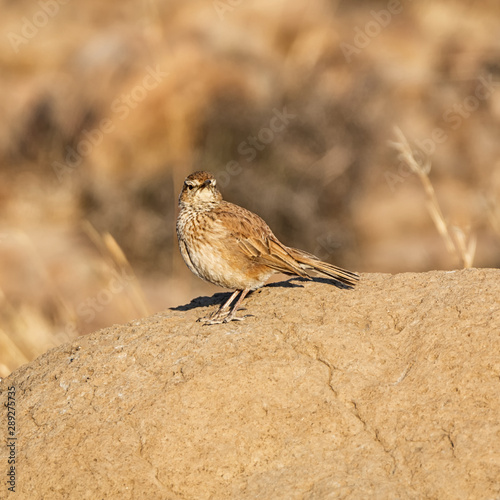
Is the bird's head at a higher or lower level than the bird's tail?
higher

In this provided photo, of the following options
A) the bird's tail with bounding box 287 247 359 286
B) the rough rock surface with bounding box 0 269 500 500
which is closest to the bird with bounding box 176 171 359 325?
the bird's tail with bounding box 287 247 359 286

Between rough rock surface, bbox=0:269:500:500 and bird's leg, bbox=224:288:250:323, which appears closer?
rough rock surface, bbox=0:269:500:500

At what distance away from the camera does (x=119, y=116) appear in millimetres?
14180

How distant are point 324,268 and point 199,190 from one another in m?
1.12

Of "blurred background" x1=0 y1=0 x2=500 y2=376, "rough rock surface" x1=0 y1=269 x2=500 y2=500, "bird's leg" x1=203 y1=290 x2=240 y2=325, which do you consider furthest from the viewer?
"blurred background" x1=0 y1=0 x2=500 y2=376

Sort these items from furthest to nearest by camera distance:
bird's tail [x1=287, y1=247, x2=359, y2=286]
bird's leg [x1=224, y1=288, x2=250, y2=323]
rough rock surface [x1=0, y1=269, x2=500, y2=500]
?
bird's tail [x1=287, y1=247, x2=359, y2=286], bird's leg [x1=224, y1=288, x2=250, y2=323], rough rock surface [x1=0, y1=269, x2=500, y2=500]

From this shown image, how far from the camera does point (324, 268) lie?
5.40 meters

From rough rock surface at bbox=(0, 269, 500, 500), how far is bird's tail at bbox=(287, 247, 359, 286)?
407 millimetres

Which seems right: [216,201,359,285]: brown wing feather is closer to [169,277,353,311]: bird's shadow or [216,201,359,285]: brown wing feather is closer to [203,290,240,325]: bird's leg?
[169,277,353,311]: bird's shadow

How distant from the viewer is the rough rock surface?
12.1ft

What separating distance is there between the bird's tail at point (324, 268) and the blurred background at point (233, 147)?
484cm

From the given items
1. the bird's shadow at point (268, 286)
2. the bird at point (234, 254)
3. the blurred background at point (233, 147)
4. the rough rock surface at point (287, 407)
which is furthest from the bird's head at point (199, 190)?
the blurred background at point (233, 147)

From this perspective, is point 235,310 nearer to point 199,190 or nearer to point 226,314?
point 226,314

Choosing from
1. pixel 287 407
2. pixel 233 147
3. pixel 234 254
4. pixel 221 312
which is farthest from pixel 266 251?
pixel 233 147
